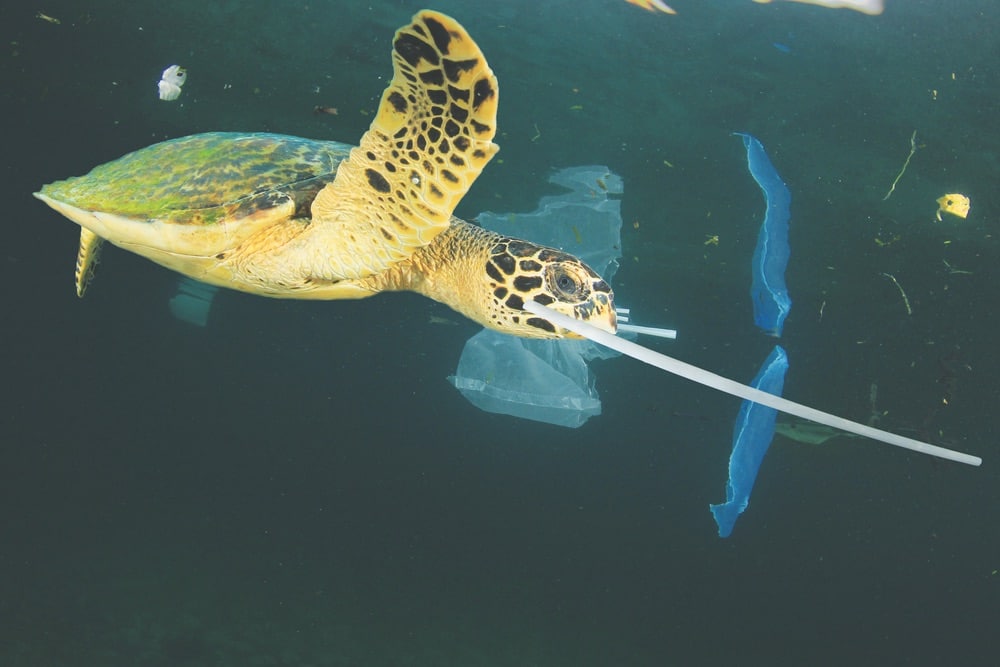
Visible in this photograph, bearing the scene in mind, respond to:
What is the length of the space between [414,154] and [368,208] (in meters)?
0.37

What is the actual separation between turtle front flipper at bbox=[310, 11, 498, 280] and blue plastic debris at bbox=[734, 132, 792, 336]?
367 cm

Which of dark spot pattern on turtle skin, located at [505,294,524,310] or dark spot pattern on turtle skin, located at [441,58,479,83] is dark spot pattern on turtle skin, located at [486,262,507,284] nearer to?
dark spot pattern on turtle skin, located at [505,294,524,310]

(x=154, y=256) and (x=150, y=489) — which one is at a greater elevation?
(x=154, y=256)

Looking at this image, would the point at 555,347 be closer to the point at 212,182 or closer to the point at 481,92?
the point at 212,182

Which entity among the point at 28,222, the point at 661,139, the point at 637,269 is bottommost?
the point at 28,222

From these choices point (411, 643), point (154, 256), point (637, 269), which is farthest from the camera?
point (411, 643)

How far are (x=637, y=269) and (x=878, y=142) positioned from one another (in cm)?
401

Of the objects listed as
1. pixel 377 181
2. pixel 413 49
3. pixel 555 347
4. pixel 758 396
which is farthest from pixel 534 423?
pixel 758 396

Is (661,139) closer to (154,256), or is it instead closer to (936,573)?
(154,256)

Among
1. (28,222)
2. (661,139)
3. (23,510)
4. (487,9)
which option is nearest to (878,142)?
(661,139)

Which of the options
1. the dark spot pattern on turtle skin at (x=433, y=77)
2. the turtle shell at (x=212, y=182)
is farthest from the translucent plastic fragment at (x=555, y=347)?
the dark spot pattern on turtle skin at (x=433, y=77)

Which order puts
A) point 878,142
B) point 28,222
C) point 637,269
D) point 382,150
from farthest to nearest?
1. point 28,222
2. point 637,269
3. point 878,142
4. point 382,150

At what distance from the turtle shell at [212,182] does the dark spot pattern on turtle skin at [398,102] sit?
1032 millimetres

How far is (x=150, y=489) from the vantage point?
17.6 m
